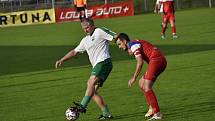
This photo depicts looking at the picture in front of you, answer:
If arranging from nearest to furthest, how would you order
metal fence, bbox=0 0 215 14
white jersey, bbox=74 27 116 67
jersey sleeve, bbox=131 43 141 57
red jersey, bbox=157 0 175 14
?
jersey sleeve, bbox=131 43 141 57 < white jersey, bbox=74 27 116 67 < red jersey, bbox=157 0 175 14 < metal fence, bbox=0 0 215 14

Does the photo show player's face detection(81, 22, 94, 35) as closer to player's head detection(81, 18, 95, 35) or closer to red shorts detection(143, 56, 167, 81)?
player's head detection(81, 18, 95, 35)

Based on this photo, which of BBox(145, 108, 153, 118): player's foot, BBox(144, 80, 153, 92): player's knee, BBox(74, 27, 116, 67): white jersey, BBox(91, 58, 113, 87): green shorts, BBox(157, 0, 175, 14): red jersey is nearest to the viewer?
BBox(144, 80, 153, 92): player's knee

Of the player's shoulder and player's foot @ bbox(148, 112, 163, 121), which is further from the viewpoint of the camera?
player's foot @ bbox(148, 112, 163, 121)

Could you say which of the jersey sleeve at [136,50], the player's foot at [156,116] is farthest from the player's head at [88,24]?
the player's foot at [156,116]

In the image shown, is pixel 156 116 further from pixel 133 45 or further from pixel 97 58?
pixel 97 58

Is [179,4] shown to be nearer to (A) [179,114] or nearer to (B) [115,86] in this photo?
(B) [115,86]

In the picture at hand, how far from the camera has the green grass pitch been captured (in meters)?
12.6

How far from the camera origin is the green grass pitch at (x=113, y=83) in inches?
495

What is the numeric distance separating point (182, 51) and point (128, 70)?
4.54 metres

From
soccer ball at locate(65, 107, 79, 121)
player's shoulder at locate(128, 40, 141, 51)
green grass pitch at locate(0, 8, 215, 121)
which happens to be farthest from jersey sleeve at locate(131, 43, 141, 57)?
soccer ball at locate(65, 107, 79, 121)

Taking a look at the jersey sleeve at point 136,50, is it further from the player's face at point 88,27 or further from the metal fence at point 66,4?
the metal fence at point 66,4

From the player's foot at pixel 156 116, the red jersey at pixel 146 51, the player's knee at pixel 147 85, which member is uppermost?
the red jersey at pixel 146 51

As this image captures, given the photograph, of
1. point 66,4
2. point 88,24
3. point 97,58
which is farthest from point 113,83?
A: point 66,4

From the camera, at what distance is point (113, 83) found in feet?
54.9
